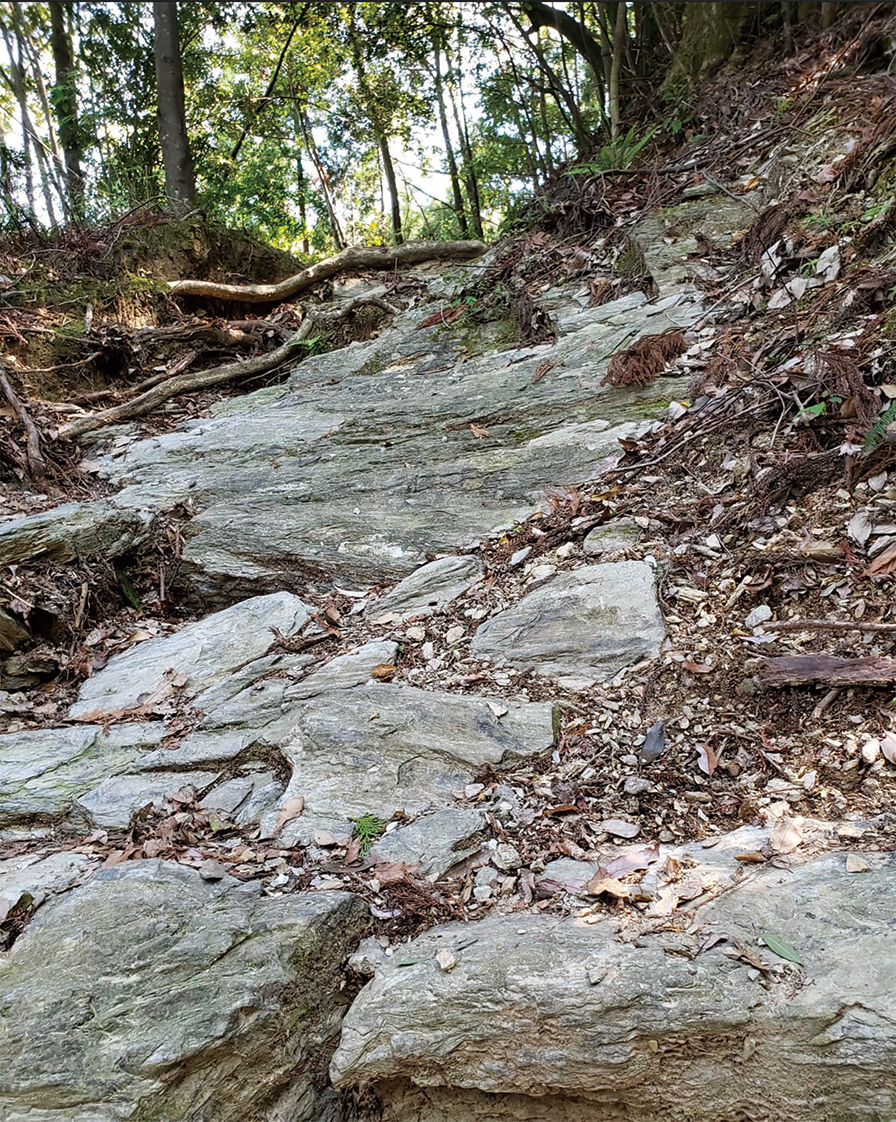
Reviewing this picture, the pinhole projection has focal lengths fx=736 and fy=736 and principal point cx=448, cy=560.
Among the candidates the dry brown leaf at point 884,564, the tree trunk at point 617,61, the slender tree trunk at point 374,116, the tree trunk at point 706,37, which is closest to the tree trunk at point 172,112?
the slender tree trunk at point 374,116

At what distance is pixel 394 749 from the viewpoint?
292 centimetres

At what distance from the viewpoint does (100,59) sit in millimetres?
11227

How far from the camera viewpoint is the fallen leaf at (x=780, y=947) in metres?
1.83

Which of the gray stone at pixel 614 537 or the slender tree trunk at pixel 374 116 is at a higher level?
the slender tree trunk at pixel 374 116

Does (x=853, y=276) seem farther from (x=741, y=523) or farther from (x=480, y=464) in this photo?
(x=480, y=464)

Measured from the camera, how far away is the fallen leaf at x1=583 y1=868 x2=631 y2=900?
218cm

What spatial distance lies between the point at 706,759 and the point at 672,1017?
1.00 m

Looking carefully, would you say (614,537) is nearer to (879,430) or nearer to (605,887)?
(879,430)

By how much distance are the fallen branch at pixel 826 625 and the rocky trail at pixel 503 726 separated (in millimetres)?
13

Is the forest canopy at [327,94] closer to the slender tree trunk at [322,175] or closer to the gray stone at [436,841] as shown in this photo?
the slender tree trunk at [322,175]

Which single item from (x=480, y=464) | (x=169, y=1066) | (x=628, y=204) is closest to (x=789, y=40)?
(x=628, y=204)

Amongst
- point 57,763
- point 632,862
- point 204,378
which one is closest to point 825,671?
point 632,862

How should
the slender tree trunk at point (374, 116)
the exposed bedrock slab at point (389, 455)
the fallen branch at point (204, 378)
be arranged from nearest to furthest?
the exposed bedrock slab at point (389, 455) < the fallen branch at point (204, 378) < the slender tree trunk at point (374, 116)

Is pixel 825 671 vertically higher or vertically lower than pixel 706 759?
higher
